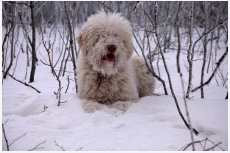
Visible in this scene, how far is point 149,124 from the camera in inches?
109

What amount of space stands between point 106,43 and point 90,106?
33.0 inches

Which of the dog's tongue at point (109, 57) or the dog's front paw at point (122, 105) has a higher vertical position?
the dog's tongue at point (109, 57)

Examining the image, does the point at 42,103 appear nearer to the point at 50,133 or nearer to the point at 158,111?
the point at 50,133

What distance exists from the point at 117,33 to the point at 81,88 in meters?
0.91

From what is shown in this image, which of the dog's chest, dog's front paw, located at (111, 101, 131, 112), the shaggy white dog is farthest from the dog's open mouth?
dog's front paw, located at (111, 101, 131, 112)

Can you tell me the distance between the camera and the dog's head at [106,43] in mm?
3459

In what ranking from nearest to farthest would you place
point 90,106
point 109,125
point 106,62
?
1. point 109,125
2. point 90,106
3. point 106,62

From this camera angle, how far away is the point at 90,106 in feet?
10.6

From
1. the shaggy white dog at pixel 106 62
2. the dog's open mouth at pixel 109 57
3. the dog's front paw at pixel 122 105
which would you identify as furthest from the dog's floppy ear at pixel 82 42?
the dog's front paw at pixel 122 105

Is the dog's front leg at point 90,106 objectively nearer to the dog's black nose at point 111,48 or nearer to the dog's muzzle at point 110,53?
the dog's muzzle at point 110,53

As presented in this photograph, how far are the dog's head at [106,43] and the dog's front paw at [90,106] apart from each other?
1.49 ft

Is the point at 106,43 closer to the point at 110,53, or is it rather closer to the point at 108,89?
the point at 110,53

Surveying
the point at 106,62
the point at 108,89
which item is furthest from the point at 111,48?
the point at 108,89

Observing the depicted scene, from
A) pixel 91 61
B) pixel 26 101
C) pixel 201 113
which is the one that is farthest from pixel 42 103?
pixel 201 113
